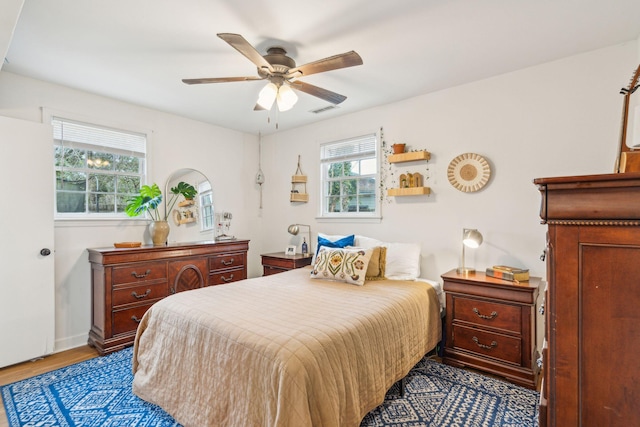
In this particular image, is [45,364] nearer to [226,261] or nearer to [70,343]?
[70,343]

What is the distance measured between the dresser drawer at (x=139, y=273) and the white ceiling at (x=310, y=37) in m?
1.81

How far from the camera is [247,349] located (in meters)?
1.56

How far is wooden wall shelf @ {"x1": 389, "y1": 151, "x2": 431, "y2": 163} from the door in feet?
11.1

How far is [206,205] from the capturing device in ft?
13.9

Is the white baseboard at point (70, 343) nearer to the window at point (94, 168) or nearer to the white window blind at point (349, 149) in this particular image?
the window at point (94, 168)

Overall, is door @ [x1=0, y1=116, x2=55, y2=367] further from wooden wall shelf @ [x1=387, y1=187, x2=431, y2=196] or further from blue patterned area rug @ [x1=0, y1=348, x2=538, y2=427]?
wooden wall shelf @ [x1=387, y1=187, x2=431, y2=196]

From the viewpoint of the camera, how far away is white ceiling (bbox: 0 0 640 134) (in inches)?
74.3

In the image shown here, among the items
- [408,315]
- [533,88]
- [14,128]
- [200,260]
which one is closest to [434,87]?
[533,88]

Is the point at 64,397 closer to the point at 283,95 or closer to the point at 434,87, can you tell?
the point at 283,95

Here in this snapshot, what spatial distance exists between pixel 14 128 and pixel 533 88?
4.55m

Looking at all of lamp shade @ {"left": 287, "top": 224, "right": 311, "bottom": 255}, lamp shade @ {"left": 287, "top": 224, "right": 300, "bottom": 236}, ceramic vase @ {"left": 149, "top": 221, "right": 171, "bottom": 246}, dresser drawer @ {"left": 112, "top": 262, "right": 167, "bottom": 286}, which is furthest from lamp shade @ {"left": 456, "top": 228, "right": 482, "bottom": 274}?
ceramic vase @ {"left": 149, "top": 221, "right": 171, "bottom": 246}

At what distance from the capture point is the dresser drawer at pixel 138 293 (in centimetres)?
298

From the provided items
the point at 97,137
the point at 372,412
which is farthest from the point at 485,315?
the point at 97,137

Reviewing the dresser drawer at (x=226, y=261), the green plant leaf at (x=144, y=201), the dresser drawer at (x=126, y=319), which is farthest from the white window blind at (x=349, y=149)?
the dresser drawer at (x=126, y=319)
